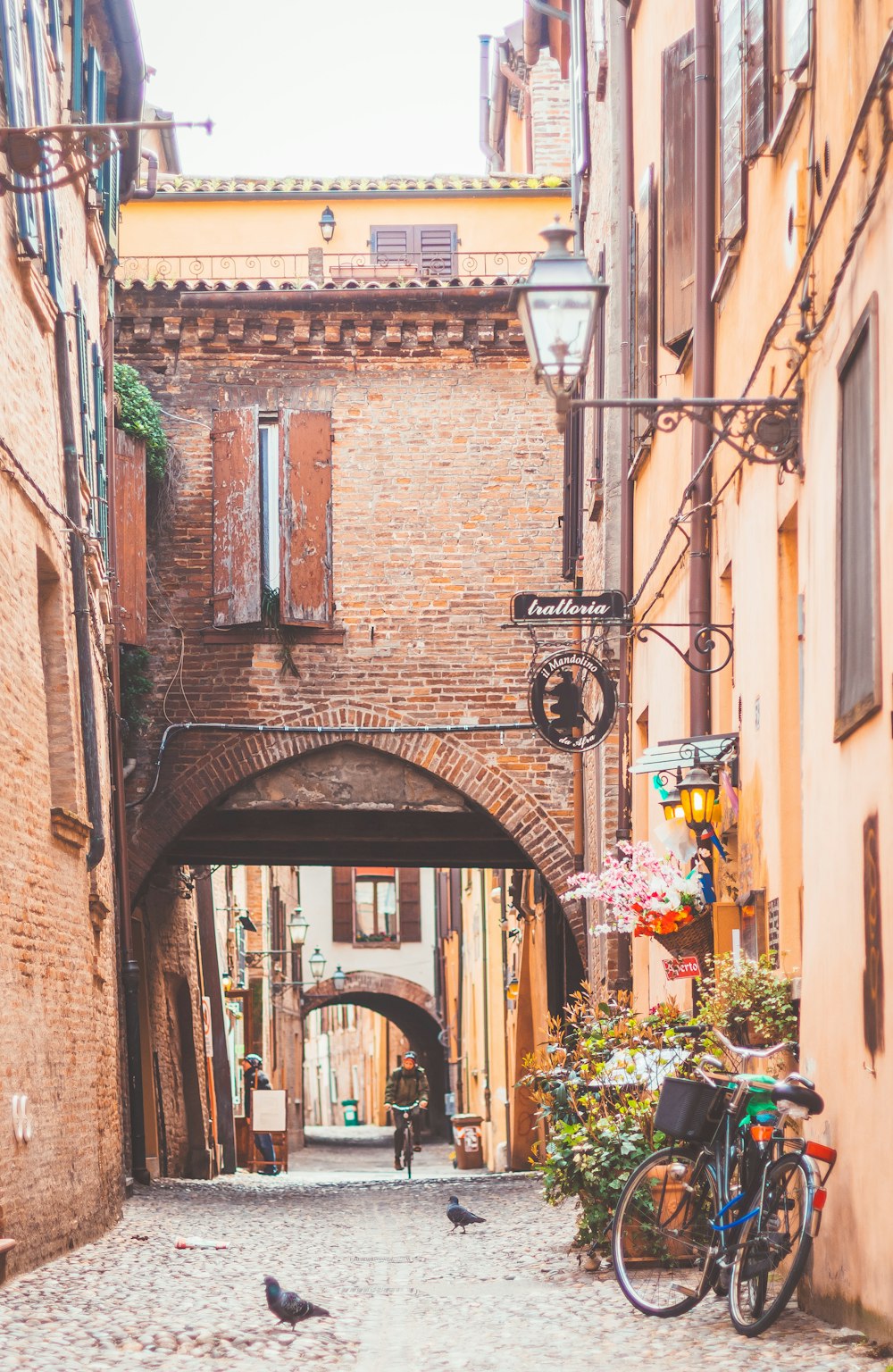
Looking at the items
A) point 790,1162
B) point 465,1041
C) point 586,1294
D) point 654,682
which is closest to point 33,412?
point 654,682

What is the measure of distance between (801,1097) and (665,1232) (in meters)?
1.28

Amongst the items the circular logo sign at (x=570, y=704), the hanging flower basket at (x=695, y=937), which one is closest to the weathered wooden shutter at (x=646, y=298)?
the circular logo sign at (x=570, y=704)

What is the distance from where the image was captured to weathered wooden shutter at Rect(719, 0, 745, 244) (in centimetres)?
881

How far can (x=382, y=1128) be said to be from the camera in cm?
5759

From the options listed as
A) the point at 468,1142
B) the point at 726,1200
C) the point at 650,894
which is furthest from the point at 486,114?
the point at 726,1200

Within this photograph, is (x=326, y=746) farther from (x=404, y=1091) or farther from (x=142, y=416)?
(x=404, y=1091)

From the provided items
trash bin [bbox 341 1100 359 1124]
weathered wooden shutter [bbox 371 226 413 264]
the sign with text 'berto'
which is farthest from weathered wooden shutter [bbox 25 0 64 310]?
trash bin [bbox 341 1100 359 1124]

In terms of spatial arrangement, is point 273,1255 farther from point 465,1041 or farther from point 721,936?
point 465,1041

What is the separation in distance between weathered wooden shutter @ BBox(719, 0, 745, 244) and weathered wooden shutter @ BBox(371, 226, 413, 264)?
1126cm

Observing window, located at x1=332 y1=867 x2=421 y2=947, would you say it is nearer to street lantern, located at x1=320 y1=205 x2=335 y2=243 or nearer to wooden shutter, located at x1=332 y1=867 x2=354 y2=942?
wooden shutter, located at x1=332 y1=867 x2=354 y2=942

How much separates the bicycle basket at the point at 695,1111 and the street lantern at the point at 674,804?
258 centimetres

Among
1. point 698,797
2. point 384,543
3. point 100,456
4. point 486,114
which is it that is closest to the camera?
point 698,797

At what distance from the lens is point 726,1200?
6535mm

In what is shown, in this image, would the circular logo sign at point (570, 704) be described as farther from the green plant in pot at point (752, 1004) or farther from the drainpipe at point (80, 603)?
the green plant in pot at point (752, 1004)
